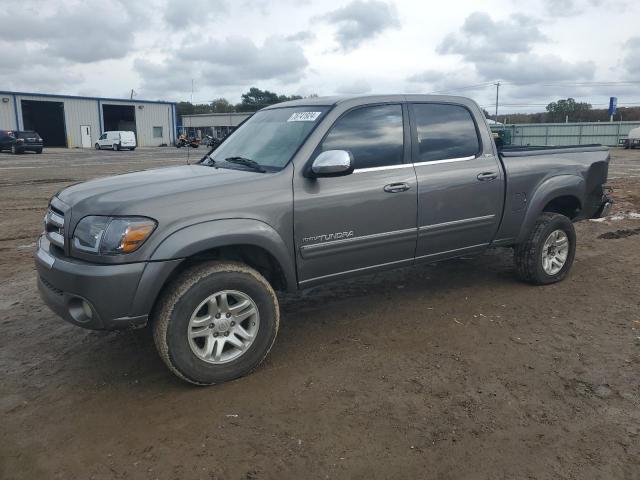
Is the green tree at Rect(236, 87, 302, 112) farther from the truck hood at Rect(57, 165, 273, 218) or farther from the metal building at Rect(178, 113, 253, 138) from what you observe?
the truck hood at Rect(57, 165, 273, 218)

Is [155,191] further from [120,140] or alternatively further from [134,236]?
[120,140]

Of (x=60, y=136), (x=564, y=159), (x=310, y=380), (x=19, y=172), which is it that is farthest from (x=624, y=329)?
(x=60, y=136)

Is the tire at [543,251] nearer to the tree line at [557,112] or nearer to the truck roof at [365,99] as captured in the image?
the truck roof at [365,99]

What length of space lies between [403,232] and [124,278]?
7.04 ft

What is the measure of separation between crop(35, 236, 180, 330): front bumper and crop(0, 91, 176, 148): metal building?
50020 millimetres

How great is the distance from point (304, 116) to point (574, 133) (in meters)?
41.4

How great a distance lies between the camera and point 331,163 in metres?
3.67

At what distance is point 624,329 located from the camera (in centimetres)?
431

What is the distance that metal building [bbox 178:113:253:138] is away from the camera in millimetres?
72750

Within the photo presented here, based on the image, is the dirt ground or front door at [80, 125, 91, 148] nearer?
the dirt ground

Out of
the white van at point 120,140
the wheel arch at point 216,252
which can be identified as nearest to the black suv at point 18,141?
the white van at point 120,140

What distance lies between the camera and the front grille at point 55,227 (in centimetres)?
343

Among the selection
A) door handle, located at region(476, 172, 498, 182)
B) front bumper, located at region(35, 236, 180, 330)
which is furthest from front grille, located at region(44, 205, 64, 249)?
door handle, located at region(476, 172, 498, 182)

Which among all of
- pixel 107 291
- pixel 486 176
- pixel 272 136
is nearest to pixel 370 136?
pixel 272 136
